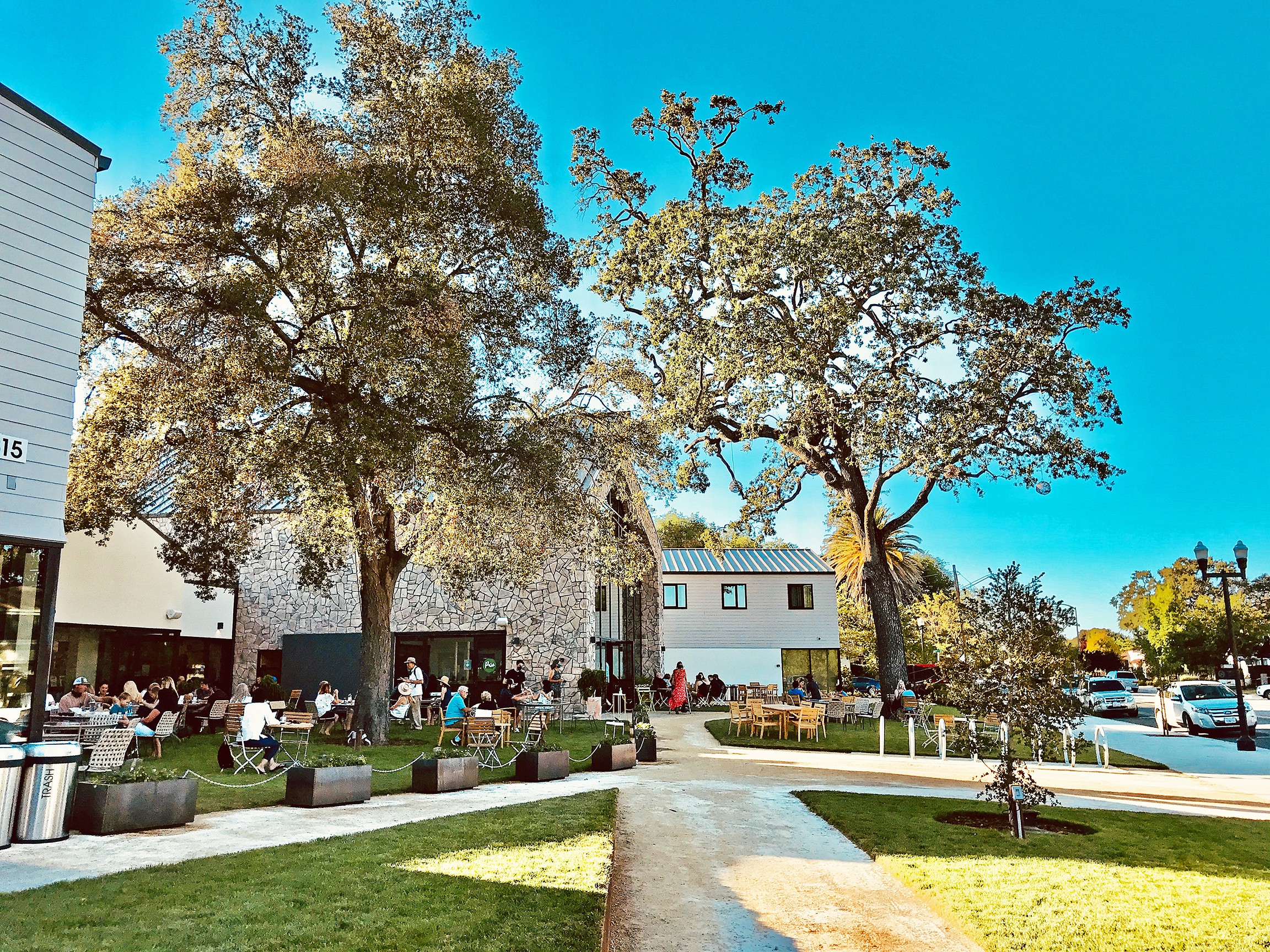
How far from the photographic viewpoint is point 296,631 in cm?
2956

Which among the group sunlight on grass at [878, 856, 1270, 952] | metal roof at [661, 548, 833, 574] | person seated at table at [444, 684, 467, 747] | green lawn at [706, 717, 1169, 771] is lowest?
green lawn at [706, 717, 1169, 771]

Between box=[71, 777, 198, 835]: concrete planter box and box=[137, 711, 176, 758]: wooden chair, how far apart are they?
639 cm

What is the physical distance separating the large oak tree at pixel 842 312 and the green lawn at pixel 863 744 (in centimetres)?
678

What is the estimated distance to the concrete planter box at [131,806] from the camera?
8750 mm

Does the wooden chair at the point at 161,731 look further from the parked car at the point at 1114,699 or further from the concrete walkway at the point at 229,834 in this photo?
the parked car at the point at 1114,699

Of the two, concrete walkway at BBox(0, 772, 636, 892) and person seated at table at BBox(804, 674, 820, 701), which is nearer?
concrete walkway at BBox(0, 772, 636, 892)

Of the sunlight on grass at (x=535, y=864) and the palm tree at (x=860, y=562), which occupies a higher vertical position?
the palm tree at (x=860, y=562)

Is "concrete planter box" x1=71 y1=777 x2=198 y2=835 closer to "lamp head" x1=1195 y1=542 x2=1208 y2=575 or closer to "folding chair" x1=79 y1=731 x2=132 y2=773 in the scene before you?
"folding chair" x1=79 y1=731 x2=132 y2=773

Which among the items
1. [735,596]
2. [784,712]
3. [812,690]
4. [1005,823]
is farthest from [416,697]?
[735,596]

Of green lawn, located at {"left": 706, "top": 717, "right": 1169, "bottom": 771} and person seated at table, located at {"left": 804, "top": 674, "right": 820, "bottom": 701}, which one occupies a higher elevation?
person seated at table, located at {"left": 804, "top": 674, "right": 820, "bottom": 701}

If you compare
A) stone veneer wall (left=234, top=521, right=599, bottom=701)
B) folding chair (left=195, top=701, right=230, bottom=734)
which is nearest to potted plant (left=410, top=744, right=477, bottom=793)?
folding chair (left=195, top=701, right=230, bottom=734)

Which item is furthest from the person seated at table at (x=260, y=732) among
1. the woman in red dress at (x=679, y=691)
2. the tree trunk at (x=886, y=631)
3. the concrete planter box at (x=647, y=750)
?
the woman in red dress at (x=679, y=691)

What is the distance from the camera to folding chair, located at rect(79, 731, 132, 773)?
38.3 feet

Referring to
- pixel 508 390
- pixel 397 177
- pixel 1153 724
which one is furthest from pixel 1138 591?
pixel 397 177
